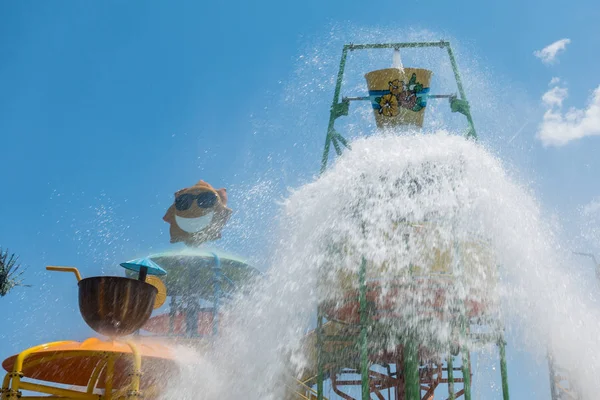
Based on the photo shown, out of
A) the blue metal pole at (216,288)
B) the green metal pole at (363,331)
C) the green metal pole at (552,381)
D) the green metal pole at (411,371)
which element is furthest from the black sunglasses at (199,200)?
the green metal pole at (363,331)

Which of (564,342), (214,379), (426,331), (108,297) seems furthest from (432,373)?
(108,297)

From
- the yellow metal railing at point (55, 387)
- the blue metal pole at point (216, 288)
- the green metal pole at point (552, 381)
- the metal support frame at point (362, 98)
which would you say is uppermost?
the metal support frame at point (362, 98)

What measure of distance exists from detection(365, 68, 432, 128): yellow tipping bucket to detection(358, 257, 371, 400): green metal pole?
4454mm

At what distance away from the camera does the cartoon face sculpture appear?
75.9 ft

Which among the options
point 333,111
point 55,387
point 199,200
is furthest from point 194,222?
point 55,387

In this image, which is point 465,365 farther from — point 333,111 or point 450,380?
point 333,111

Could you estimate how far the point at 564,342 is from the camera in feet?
40.5

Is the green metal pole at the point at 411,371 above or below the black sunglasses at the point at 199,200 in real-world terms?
below

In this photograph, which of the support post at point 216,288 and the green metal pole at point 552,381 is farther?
the support post at point 216,288

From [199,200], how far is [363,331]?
16.0 meters

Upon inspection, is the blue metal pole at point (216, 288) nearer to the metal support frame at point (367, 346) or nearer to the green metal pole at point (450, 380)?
the metal support frame at point (367, 346)

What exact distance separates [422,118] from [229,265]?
467 inches

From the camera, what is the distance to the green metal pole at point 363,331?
8001 millimetres

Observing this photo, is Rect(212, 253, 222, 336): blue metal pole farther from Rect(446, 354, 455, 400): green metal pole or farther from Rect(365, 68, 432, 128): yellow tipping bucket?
Rect(446, 354, 455, 400): green metal pole
